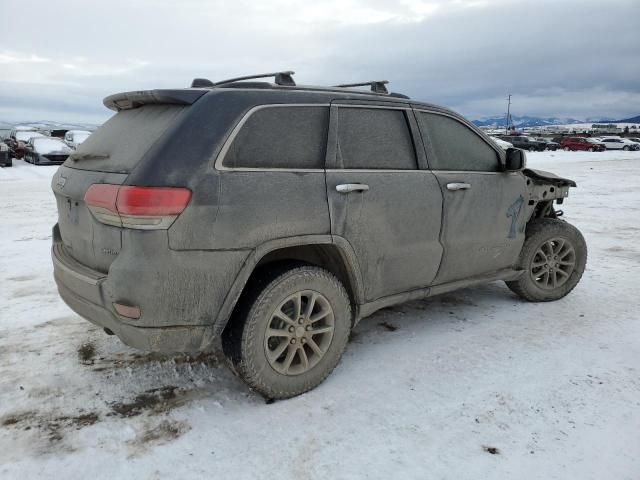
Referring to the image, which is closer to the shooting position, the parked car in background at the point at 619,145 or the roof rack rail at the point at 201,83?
the roof rack rail at the point at 201,83

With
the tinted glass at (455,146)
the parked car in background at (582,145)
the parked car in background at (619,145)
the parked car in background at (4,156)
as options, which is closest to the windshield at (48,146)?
the parked car in background at (4,156)

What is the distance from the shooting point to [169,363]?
3.46 meters

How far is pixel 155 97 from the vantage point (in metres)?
2.92

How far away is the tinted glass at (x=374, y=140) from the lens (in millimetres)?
3238

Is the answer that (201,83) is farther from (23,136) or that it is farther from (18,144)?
(23,136)

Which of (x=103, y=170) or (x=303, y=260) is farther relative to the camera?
(x=303, y=260)

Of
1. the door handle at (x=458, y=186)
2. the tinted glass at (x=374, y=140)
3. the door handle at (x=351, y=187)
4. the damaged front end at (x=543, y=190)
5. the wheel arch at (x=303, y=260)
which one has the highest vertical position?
the tinted glass at (x=374, y=140)

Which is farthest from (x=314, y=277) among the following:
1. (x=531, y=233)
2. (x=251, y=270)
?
(x=531, y=233)

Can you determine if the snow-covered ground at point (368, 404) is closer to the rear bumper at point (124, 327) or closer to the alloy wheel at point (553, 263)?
the alloy wheel at point (553, 263)

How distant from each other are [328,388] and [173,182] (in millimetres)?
1570

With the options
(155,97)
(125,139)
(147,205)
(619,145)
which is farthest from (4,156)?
(619,145)

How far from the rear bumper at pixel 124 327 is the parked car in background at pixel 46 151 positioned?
1915 centimetres

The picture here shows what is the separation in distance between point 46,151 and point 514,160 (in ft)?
67.6

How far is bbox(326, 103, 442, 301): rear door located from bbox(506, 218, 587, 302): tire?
4.29 feet
